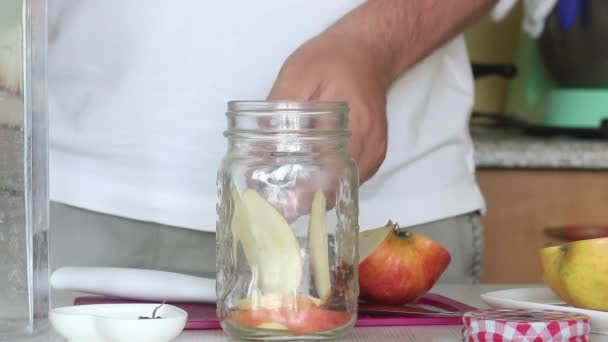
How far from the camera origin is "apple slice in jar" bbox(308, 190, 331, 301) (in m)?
0.54

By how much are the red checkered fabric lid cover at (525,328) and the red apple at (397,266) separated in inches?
5.1

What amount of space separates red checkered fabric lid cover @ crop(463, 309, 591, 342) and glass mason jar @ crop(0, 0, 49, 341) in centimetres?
24

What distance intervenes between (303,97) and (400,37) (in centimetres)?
24

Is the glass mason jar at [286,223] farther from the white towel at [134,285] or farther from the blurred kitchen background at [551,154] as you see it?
the blurred kitchen background at [551,154]

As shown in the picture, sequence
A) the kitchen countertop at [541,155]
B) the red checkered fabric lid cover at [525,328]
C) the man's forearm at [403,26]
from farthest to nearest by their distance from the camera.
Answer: the kitchen countertop at [541,155], the man's forearm at [403,26], the red checkered fabric lid cover at [525,328]

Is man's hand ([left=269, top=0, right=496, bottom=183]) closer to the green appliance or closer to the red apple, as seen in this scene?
the red apple

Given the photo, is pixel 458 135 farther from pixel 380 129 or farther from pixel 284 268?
pixel 284 268

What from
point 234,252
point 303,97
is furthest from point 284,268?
point 303,97

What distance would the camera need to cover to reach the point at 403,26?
89 cm

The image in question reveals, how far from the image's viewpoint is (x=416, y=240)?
671 millimetres

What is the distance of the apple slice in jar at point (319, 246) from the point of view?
21.3 inches

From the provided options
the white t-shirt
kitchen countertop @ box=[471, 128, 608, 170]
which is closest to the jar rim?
the white t-shirt

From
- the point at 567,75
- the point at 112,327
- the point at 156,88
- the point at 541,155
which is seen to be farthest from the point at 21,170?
the point at 567,75

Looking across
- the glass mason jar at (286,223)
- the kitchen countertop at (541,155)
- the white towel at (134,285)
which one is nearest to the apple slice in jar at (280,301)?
the glass mason jar at (286,223)
